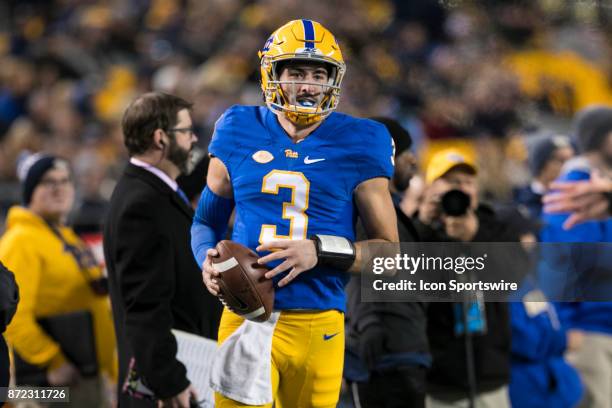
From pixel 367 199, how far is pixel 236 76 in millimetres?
7852

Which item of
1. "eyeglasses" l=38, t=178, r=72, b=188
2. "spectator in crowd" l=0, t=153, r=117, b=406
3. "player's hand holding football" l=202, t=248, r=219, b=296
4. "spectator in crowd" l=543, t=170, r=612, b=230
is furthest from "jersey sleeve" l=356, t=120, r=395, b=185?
"eyeglasses" l=38, t=178, r=72, b=188

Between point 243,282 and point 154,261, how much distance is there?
806mm

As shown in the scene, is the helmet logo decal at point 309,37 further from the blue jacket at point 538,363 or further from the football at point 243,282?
the blue jacket at point 538,363

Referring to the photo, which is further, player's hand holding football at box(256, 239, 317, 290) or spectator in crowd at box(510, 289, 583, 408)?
spectator in crowd at box(510, 289, 583, 408)

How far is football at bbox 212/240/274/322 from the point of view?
311cm

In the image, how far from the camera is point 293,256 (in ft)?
10.3

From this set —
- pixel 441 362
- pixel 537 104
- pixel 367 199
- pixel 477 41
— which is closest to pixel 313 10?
pixel 477 41

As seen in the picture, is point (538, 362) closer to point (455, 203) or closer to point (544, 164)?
point (455, 203)

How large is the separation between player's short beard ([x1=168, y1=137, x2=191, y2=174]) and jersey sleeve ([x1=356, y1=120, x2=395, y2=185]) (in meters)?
1.04

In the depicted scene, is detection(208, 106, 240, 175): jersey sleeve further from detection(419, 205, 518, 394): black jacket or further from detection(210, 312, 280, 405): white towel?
detection(419, 205, 518, 394): black jacket

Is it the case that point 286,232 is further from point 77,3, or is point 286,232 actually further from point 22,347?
point 77,3

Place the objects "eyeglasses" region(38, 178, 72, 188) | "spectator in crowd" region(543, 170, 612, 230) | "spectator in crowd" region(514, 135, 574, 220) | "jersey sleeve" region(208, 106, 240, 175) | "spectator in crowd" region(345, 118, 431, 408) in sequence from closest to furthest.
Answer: "jersey sleeve" region(208, 106, 240, 175)
"spectator in crowd" region(345, 118, 431, 408)
"spectator in crowd" region(543, 170, 612, 230)
"eyeglasses" region(38, 178, 72, 188)
"spectator in crowd" region(514, 135, 574, 220)

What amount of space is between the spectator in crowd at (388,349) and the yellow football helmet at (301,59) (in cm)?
83

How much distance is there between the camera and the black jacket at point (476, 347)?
4695 mm
